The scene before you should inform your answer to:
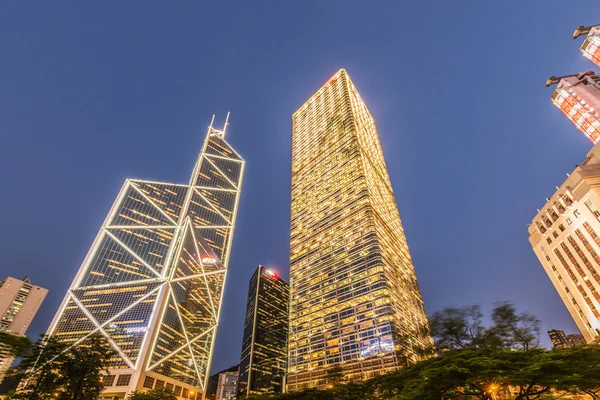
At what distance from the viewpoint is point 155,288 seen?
310 ft

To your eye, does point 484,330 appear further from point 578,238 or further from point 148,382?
point 148,382

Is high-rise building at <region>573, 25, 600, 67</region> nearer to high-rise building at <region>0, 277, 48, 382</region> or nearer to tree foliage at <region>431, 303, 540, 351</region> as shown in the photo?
tree foliage at <region>431, 303, 540, 351</region>

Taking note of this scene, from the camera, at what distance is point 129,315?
292 ft

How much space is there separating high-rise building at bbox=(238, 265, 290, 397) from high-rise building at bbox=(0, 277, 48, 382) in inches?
4443

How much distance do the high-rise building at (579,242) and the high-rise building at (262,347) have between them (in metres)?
136

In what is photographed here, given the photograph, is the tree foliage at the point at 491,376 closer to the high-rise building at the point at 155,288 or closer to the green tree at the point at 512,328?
the green tree at the point at 512,328

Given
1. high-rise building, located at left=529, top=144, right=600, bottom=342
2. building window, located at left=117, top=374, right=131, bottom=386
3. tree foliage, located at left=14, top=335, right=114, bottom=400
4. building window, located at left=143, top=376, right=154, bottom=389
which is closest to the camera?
tree foliage, located at left=14, top=335, right=114, bottom=400

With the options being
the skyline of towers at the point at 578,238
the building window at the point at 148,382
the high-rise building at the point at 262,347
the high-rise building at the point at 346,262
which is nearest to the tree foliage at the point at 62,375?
the building window at the point at 148,382

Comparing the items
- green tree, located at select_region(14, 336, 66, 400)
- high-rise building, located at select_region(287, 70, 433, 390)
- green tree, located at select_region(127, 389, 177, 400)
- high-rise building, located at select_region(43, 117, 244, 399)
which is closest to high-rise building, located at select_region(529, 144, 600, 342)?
high-rise building, located at select_region(287, 70, 433, 390)

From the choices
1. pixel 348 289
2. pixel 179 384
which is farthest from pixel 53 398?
pixel 348 289

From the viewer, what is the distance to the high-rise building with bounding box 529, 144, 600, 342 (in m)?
58.5

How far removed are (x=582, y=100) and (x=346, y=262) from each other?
82.0 metres

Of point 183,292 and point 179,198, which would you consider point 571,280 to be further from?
point 179,198

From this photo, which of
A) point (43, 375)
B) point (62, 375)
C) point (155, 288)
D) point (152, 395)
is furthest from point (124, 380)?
point (43, 375)
